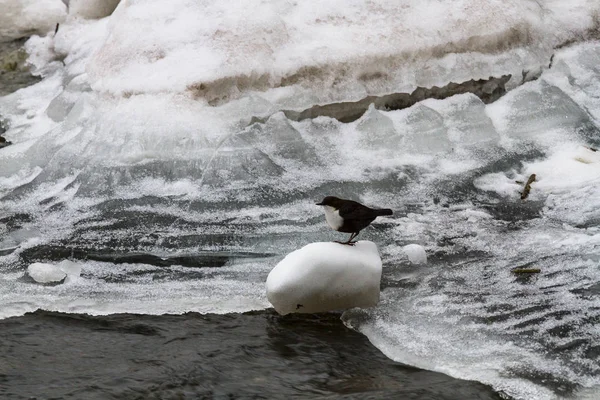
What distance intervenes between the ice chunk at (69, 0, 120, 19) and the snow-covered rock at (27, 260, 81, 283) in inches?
199

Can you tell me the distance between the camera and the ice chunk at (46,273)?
4883 millimetres

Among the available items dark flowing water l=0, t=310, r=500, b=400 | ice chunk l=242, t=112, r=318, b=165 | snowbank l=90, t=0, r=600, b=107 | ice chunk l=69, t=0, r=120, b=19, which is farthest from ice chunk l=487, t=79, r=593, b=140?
ice chunk l=69, t=0, r=120, b=19

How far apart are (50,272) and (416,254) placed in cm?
209

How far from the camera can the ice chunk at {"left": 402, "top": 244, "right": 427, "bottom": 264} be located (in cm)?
495

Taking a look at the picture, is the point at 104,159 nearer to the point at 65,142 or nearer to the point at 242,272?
the point at 65,142

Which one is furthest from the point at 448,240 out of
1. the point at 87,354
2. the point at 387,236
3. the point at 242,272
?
the point at 87,354

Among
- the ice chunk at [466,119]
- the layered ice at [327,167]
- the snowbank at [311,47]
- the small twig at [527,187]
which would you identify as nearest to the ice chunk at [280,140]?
the layered ice at [327,167]

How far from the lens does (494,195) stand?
5707 mm

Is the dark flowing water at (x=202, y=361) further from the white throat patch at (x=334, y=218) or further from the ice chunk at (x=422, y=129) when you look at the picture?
the ice chunk at (x=422, y=129)

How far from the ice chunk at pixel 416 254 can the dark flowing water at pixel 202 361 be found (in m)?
0.73

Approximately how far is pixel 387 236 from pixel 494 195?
91 centimetres

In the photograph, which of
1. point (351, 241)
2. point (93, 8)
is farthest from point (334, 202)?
point (93, 8)

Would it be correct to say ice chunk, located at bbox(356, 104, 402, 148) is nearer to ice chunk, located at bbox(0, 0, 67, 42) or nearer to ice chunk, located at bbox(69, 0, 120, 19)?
ice chunk, located at bbox(69, 0, 120, 19)

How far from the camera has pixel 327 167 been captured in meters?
5.91
